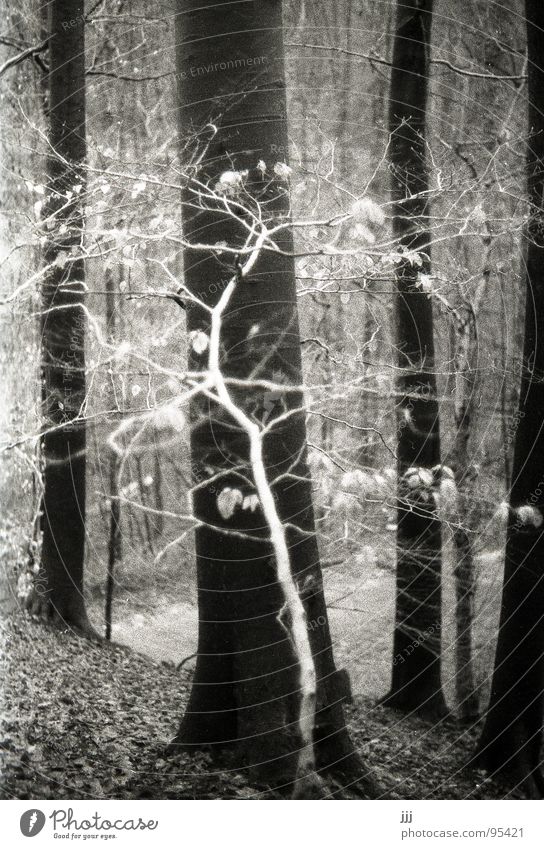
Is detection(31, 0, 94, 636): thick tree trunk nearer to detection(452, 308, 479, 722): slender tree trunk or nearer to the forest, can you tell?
the forest

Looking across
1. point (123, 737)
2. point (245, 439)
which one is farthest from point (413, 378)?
point (123, 737)

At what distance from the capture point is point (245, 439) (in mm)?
2498

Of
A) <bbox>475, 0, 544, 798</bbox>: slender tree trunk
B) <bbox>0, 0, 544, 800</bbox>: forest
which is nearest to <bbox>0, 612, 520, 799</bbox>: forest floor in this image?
<bbox>0, 0, 544, 800</bbox>: forest

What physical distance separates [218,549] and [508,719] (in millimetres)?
1285

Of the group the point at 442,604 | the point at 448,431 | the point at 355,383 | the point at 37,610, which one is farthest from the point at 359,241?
the point at 37,610

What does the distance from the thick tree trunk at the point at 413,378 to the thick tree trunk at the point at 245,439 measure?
319mm

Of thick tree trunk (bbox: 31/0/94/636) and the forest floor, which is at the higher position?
thick tree trunk (bbox: 31/0/94/636)

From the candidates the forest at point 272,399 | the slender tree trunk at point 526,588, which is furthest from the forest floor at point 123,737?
the slender tree trunk at point 526,588

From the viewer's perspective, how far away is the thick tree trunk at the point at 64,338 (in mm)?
2574

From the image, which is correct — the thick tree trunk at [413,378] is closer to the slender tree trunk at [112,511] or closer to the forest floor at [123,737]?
the forest floor at [123,737]

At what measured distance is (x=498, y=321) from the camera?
261 cm

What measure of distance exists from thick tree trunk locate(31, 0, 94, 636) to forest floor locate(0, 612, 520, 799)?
17 centimetres

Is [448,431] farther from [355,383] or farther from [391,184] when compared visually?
[391,184]

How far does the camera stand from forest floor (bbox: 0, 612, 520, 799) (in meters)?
2.51
